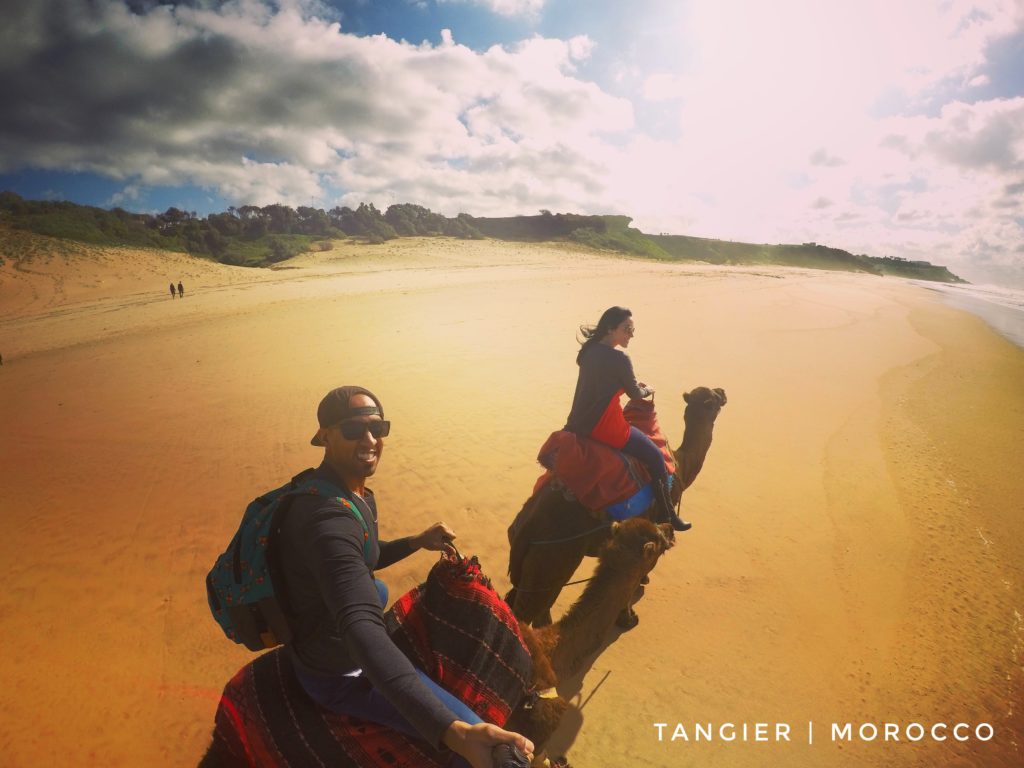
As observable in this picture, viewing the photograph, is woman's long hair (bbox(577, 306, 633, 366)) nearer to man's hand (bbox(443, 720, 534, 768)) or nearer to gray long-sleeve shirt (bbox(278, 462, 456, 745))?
gray long-sleeve shirt (bbox(278, 462, 456, 745))

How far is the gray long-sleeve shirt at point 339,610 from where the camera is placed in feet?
5.04

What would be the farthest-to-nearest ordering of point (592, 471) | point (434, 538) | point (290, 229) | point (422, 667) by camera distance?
point (290, 229), point (592, 471), point (434, 538), point (422, 667)

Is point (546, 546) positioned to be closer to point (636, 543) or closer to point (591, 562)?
point (636, 543)

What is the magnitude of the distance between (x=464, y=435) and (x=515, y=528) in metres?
5.32

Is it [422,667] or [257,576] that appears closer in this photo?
[257,576]

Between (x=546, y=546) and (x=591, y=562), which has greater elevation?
(x=546, y=546)

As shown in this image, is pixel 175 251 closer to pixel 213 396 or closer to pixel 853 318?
pixel 213 396

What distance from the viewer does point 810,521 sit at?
6895mm

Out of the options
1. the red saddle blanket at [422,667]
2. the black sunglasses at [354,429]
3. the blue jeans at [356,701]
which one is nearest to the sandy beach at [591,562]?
the red saddle blanket at [422,667]

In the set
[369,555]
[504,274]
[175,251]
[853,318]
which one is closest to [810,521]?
[369,555]

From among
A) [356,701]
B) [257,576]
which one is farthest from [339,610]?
[356,701]

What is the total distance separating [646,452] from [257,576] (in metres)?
3.64

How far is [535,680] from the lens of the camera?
242 centimetres

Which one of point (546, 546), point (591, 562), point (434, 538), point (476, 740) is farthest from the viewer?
point (591, 562)
